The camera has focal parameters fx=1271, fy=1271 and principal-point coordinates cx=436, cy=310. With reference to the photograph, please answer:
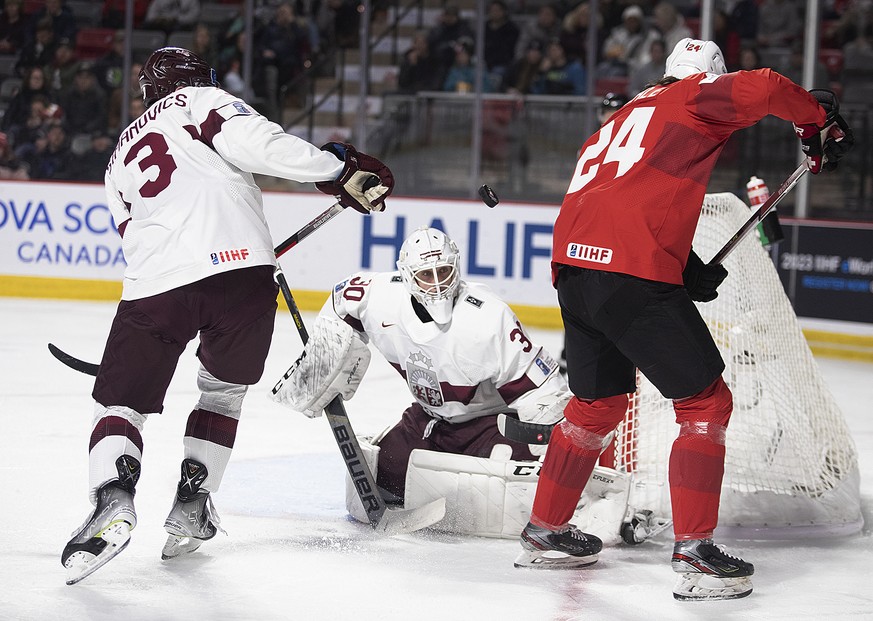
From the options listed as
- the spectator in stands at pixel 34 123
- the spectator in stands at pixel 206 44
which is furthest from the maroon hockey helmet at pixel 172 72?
the spectator in stands at pixel 206 44

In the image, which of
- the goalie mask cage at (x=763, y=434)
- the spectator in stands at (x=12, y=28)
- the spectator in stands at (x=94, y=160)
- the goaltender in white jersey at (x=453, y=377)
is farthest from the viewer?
the spectator in stands at (x=12, y=28)

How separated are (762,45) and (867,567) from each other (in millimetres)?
5329

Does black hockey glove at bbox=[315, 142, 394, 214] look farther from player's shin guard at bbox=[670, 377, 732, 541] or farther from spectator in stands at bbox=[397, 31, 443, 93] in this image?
spectator in stands at bbox=[397, 31, 443, 93]

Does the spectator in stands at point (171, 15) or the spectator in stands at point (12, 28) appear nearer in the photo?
the spectator in stands at point (12, 28)

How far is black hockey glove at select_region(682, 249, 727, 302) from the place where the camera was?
2738mm

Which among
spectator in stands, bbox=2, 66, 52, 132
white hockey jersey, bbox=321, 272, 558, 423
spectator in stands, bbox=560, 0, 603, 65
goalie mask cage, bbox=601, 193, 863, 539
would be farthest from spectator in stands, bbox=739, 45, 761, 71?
white hockey jersey, bbox=321, 272, 558, 423

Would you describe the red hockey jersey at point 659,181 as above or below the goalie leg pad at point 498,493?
above

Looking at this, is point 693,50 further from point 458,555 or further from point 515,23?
point 515,23

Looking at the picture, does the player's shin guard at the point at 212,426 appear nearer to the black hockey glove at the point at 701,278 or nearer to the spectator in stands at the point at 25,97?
the black hockey glove at the point at 701,278

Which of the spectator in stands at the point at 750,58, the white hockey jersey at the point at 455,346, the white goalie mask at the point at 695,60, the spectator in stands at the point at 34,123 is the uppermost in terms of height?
the spectator in stands at the point at 750,58

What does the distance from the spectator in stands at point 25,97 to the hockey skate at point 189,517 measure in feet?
18.9

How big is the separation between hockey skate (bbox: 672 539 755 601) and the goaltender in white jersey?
42 centimetres

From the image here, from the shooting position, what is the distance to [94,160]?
784cm

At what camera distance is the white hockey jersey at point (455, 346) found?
10.0 feet
